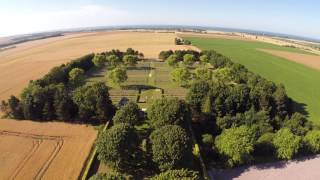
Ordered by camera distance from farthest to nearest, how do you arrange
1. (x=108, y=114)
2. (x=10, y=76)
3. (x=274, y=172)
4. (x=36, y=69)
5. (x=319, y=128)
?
(x=36, y=69) < (x=10, y=76) < (x=108, y=114) < (x=319, y=128) < (x=274, y=172)

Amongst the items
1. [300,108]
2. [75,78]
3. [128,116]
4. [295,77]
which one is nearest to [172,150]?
[128,116]

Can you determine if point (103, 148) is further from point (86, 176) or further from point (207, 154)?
point (207, 154)

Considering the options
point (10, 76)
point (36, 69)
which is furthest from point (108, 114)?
point (36, 69)

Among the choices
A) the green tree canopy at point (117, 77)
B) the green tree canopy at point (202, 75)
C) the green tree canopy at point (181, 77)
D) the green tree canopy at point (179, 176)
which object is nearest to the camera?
the green tree canopy at point (179, 176)

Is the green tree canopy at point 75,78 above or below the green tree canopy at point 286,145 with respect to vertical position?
above

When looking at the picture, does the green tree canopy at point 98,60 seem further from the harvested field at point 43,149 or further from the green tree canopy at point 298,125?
the green tree canopy at point 298,125

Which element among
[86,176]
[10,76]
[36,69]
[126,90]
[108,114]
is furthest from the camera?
[36,69]

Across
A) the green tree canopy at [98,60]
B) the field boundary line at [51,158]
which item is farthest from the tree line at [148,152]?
the green tree canopy at [98,60]
